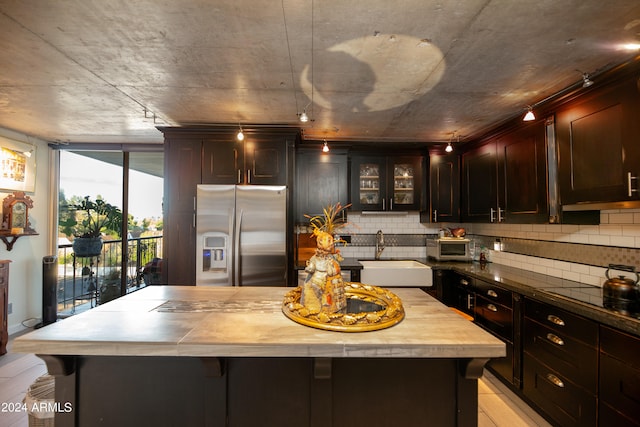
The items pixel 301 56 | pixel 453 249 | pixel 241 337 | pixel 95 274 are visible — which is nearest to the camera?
pixel 241 337

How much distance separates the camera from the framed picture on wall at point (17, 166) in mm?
3568

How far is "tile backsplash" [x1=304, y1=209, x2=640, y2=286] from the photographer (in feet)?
7.34

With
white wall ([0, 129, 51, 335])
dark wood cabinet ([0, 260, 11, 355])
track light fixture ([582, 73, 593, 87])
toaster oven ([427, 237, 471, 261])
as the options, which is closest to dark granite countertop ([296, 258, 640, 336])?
toaster oven ([427, 237, 471, 261])

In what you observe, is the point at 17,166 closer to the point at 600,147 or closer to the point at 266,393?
the point at 266,393

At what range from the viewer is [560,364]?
6.68 ft

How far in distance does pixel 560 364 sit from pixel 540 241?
1.39 metres

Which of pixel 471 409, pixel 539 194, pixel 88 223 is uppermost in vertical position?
pixel 539 194

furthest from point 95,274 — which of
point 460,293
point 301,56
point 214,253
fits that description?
point 460,293

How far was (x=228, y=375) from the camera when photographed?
139 cm

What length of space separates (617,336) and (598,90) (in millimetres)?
1637

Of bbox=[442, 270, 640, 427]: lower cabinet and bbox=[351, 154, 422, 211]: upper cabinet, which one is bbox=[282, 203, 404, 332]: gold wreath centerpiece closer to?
bbox=[442, 270, 640, 427]: lower cabinet

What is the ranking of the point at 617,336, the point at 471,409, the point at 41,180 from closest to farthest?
the point at 471,409, the point at 617,336, the point at 41,180

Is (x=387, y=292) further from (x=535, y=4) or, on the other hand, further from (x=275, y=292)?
(x=535, y=4)

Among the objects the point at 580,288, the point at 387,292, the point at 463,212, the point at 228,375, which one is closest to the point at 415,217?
the point at 463,212
